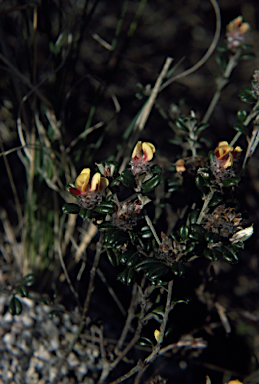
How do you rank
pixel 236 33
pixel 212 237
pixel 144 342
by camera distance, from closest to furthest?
pixel 212 237, pixel 144 342, pixel 236 33

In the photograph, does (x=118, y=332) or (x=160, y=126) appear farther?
(x=160, y=126)

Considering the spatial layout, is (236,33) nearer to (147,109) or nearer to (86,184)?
(147,109)

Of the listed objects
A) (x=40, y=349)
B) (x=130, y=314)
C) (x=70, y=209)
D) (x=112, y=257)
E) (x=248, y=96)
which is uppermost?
(x=248, y=96)

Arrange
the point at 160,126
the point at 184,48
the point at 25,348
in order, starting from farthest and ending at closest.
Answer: the point at 184,48 < the point at 160,126 < the point at 25,348

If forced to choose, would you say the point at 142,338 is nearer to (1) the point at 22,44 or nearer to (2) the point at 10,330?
(2) the point at 10,330

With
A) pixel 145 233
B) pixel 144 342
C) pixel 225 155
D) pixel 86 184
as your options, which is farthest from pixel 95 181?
pixel 144 342

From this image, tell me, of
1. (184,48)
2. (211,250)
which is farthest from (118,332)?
(184,48)

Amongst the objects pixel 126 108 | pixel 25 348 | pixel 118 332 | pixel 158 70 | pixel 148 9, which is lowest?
pixel 118 332
